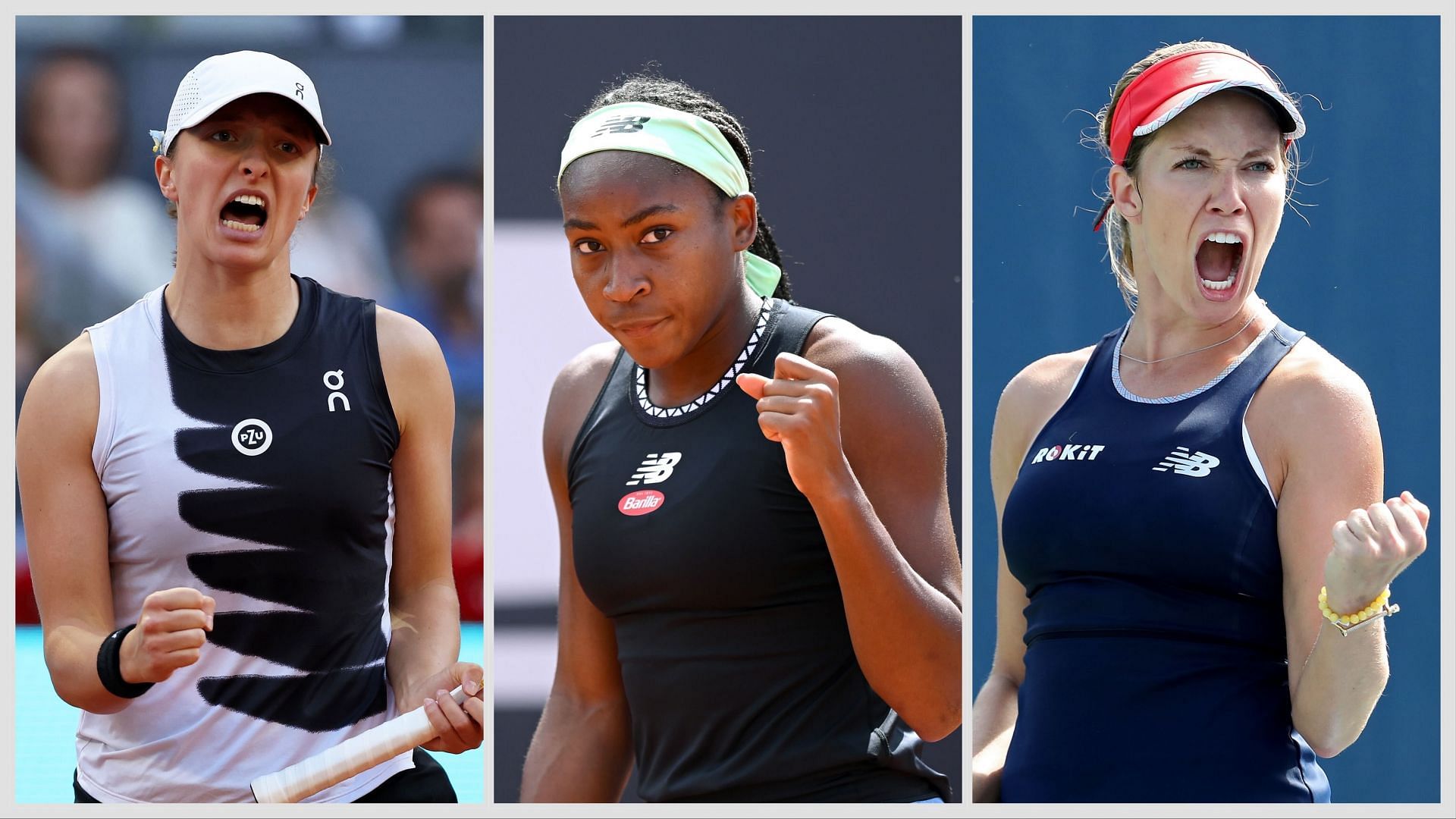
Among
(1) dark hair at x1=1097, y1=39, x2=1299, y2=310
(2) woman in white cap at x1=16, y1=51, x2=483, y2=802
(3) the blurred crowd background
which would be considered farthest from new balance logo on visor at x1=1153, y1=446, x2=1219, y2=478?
(3) the blurred crowd background

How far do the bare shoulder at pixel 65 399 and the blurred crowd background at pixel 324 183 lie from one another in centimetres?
53

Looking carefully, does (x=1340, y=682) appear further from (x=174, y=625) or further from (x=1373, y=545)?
(x=174, y=625)

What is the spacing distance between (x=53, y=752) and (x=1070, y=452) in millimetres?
2632

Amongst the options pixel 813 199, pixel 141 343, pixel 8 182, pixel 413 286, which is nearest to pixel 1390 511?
pixel 813 199

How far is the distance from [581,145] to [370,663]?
0.90 meters

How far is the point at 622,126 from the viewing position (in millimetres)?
2037

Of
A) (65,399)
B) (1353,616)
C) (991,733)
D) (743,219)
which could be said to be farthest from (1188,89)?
(65,399)

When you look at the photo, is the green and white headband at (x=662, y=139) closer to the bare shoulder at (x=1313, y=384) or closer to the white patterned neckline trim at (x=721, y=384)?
the white patterned neckline trim at (x=721, y=384)

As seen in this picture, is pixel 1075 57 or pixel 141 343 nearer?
pixel 141 343

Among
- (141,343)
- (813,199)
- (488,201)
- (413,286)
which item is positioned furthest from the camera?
(413,286)

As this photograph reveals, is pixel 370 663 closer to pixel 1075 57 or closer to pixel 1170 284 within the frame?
pixel 1170 284

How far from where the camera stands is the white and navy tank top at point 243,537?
81.9 inches

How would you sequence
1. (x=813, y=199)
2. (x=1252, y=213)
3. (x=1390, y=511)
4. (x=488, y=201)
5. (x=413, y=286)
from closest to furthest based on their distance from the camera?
(x=1390, y=511) → (x=1252, y=213) → (x=488, y=201) → (x=813, y=199) → (x=413, y=286)

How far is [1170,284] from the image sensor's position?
206 centimetres
